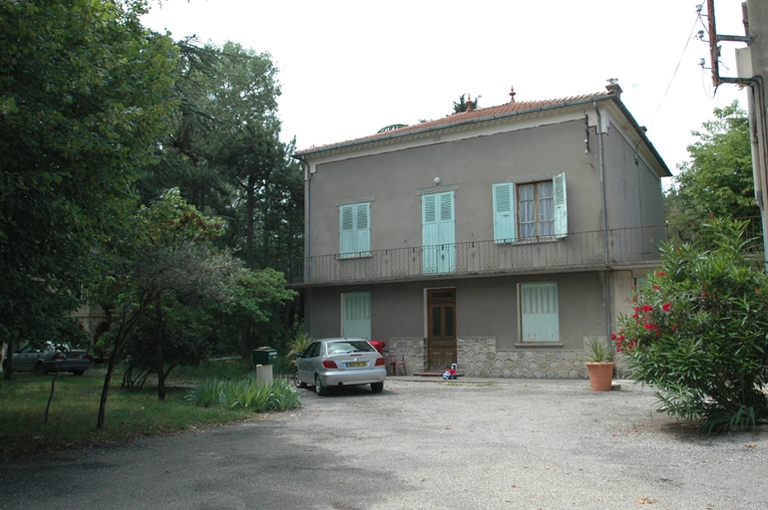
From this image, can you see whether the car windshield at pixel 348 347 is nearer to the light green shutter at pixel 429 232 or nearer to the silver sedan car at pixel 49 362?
the light green shutter at pixel 429 232

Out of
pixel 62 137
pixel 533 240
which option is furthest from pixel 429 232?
pixel 62 137

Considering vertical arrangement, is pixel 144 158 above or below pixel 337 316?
above

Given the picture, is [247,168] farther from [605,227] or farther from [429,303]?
[605,227]

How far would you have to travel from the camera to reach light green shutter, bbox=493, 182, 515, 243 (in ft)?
62.8

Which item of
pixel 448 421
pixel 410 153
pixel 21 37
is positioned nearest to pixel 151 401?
pixel 448 421

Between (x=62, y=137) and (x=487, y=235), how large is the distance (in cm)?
1457

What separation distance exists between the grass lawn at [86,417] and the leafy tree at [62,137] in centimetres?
175

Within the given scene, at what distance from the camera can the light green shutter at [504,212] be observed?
19141 millimetres

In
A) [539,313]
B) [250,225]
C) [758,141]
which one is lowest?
[539,313]

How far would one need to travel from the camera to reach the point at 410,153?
21.2 m

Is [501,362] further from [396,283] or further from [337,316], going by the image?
[337,316]

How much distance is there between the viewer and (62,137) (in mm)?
6555

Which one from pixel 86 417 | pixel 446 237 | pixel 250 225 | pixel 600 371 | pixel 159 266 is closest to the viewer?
pixel 159 266

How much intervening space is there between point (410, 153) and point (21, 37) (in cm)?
1540
